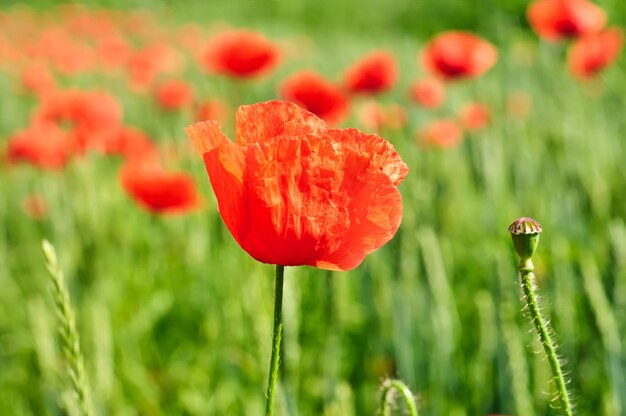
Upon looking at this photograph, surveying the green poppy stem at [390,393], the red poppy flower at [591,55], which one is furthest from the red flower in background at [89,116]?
the green poppy stem at [390,393]

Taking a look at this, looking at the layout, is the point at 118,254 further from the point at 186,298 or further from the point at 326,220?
the point at 326,220

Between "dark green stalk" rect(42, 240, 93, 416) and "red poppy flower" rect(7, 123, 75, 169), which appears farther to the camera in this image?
"red poppy flower" rect(7, 123, 75, 169)

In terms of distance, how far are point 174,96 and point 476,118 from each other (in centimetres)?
93

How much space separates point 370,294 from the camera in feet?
4.50

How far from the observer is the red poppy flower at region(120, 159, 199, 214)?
1577 mm

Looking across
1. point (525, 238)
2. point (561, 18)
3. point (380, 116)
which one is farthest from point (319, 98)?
point (525, 238)

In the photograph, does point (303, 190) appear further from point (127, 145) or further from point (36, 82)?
point (36, 82)

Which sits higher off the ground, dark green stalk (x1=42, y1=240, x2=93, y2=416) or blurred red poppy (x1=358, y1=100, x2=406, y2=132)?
blurred red poppy (x1=358, y1=100, x2=406, y2=132)

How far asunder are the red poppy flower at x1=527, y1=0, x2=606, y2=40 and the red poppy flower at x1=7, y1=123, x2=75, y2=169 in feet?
3.86

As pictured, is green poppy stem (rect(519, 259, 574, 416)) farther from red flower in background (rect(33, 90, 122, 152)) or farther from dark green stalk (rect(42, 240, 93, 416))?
red flower in background (rect(33, 90, 122, 152))

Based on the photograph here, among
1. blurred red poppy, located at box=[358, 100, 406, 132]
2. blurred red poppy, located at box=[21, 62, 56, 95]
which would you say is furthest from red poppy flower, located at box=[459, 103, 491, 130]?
blurred red poppy, located at box=[21, 62, 56, 95]

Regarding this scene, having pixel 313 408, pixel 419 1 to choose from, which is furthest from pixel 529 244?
pixel 419 1

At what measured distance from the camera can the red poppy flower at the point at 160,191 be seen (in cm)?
158

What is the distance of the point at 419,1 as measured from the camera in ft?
25.7
